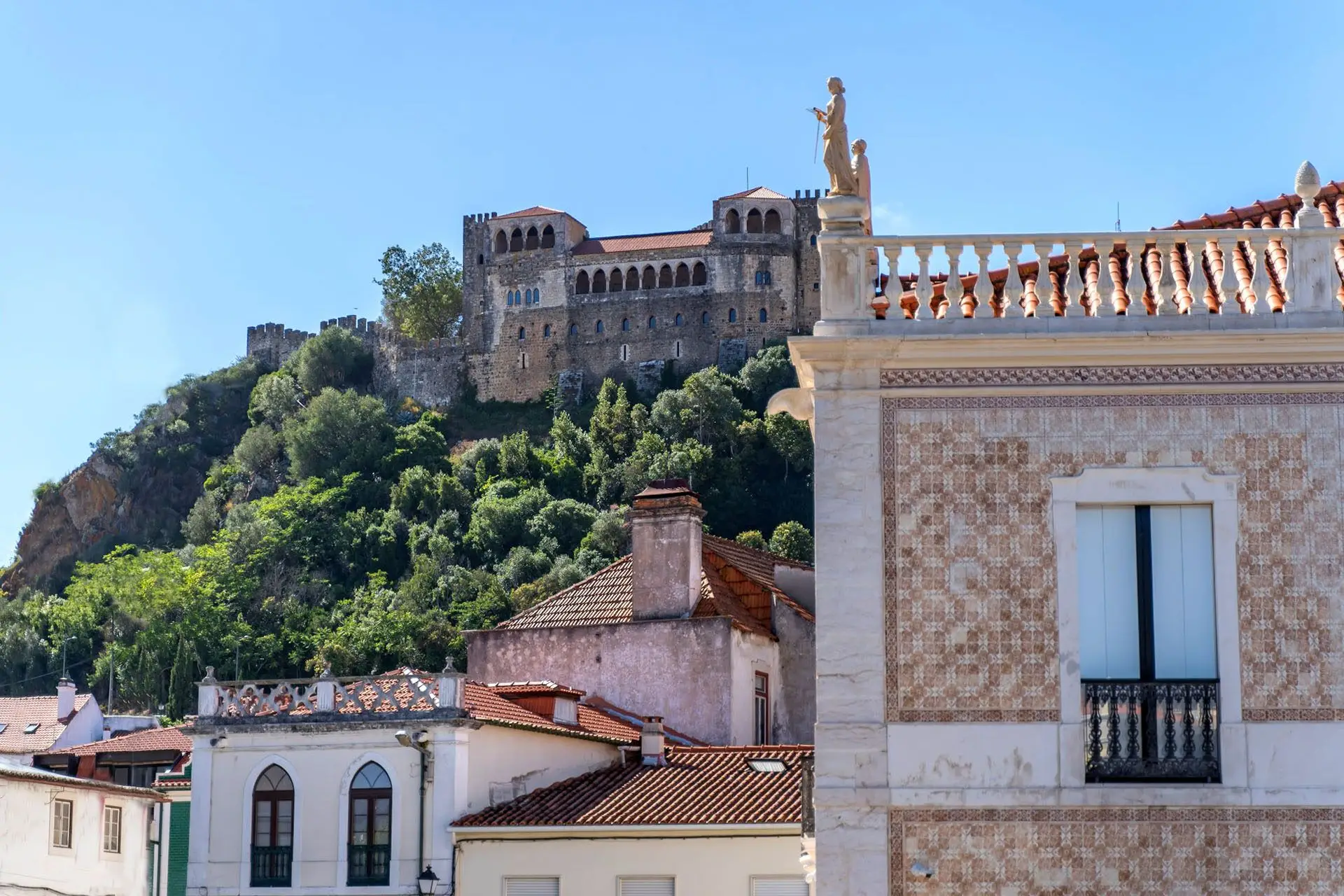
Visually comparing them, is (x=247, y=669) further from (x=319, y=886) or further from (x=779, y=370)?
(x=319, y=886)

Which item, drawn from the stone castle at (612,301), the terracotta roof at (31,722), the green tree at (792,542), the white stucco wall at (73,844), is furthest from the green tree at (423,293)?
the white stucco wall at (73,844)

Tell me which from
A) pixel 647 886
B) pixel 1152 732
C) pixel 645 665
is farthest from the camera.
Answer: pixel 645 665

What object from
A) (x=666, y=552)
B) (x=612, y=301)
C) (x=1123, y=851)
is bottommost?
(x=1123, y=851)

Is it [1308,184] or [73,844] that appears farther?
[73,844]

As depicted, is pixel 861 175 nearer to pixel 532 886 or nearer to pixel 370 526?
pixel 532 886

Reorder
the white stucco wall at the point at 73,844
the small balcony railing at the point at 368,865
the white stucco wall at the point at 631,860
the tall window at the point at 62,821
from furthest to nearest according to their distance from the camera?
the tall window at the point at 62,821, the white stucco wall at the point at 73,844, the small balcony railing at the point at 368,865, the white stucco wall at the point at 631,860

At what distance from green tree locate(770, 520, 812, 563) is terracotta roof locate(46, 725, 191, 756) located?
44063mm

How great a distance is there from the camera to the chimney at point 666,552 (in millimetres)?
29438

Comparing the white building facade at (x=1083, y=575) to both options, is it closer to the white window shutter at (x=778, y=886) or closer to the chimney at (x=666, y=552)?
the white window shutter at (x=778, y=886)

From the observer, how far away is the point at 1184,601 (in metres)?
12.8

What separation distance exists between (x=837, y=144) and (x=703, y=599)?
16.6 m

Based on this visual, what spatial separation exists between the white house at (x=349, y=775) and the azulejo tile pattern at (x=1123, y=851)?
11.3 m

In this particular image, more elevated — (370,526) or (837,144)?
(370,526)

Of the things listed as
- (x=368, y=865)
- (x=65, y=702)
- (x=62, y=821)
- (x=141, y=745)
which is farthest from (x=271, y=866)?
(x=65, y=702)
